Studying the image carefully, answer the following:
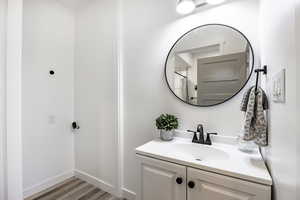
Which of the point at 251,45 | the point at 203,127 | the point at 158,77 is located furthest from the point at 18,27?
the point at 251,45

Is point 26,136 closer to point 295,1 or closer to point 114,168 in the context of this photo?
point 114,168

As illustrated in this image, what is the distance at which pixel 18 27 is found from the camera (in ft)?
4.09

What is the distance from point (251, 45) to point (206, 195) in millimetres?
1150

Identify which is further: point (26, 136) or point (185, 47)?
point (26, 136)

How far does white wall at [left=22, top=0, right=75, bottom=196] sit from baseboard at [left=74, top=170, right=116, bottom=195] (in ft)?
0.60

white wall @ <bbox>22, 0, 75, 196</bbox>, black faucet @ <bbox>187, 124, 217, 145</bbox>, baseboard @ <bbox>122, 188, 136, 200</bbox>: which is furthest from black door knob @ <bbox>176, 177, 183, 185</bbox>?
white wall @ <bbox>22, 0, 75, 196</bbox>

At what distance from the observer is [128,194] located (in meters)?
1.79

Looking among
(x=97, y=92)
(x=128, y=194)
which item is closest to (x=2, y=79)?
(x=97, y=92)

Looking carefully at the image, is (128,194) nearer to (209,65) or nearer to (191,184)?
(191,184)

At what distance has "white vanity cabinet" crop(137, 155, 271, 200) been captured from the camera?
79cm

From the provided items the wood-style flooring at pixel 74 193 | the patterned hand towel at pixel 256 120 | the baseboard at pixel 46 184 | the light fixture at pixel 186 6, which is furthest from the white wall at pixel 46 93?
the patterned hand towel at pixel 256 120

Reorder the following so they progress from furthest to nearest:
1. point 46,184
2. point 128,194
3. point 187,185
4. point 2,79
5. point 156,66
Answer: point 46,184, point 128,194, point 156,66, point 2,79, point 187,185

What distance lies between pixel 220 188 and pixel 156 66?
1.21 m

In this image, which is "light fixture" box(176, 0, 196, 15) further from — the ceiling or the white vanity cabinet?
the ceiling
